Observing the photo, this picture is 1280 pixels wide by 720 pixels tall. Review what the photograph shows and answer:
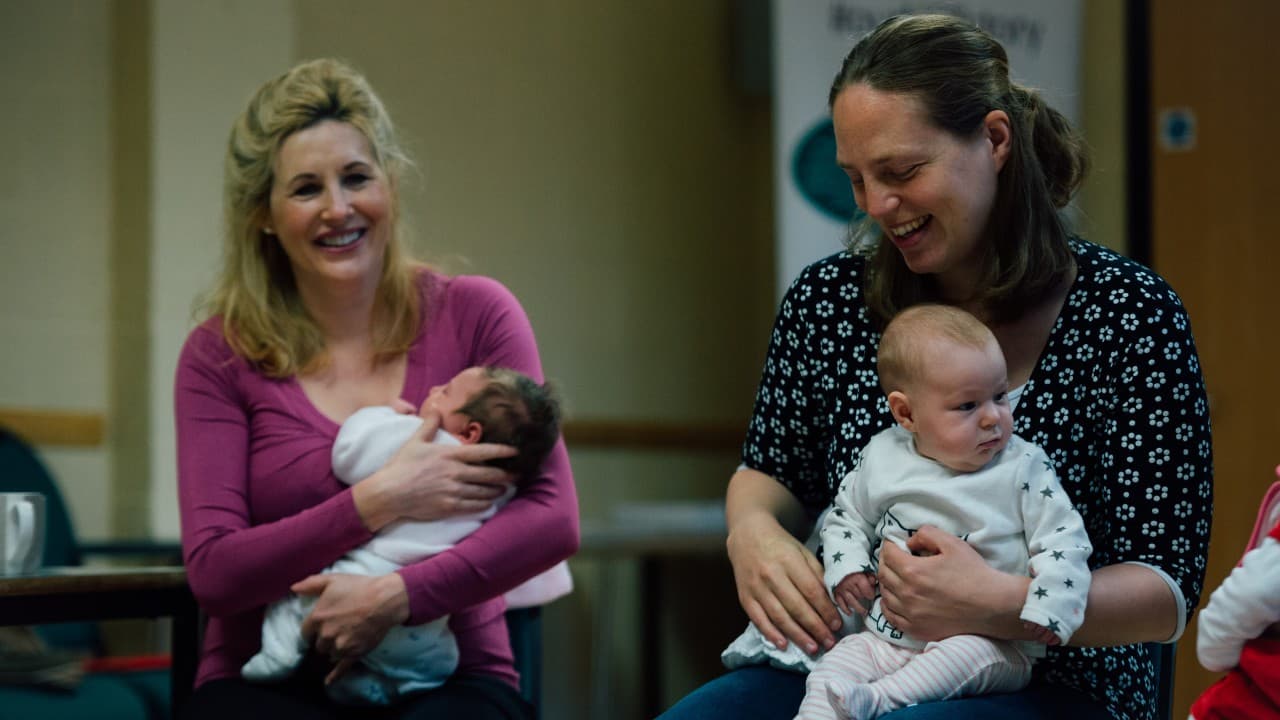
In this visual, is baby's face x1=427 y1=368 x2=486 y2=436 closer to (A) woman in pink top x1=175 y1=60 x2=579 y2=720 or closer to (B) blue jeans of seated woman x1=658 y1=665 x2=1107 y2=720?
(A) woman in pink top x1=175 y1=60 x2=579 y2=720

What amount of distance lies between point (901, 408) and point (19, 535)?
4.42ft

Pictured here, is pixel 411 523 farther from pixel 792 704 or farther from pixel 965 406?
pixel 965 406

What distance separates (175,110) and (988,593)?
10.3 feet

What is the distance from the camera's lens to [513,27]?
4.85 metres

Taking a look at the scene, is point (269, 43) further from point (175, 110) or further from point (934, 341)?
point (934, 341)

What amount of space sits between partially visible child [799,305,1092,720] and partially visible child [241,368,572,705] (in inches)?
24.1

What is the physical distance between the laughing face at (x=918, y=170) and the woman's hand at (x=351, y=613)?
876mm

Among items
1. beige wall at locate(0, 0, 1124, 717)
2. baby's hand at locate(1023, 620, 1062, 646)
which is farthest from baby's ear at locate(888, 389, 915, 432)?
beige wall at locate(0, 0, 1124, 717)

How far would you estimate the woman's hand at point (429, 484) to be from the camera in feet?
6.89

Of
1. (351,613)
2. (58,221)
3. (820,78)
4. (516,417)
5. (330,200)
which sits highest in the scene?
(820,78)

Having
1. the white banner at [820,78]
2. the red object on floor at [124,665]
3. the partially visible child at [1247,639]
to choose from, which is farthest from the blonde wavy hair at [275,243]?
the white banner at [820,78]

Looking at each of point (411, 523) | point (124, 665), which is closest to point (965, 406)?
point (411, 523)

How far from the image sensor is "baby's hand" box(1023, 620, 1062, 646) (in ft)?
5.04

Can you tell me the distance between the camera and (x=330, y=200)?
232 cm
